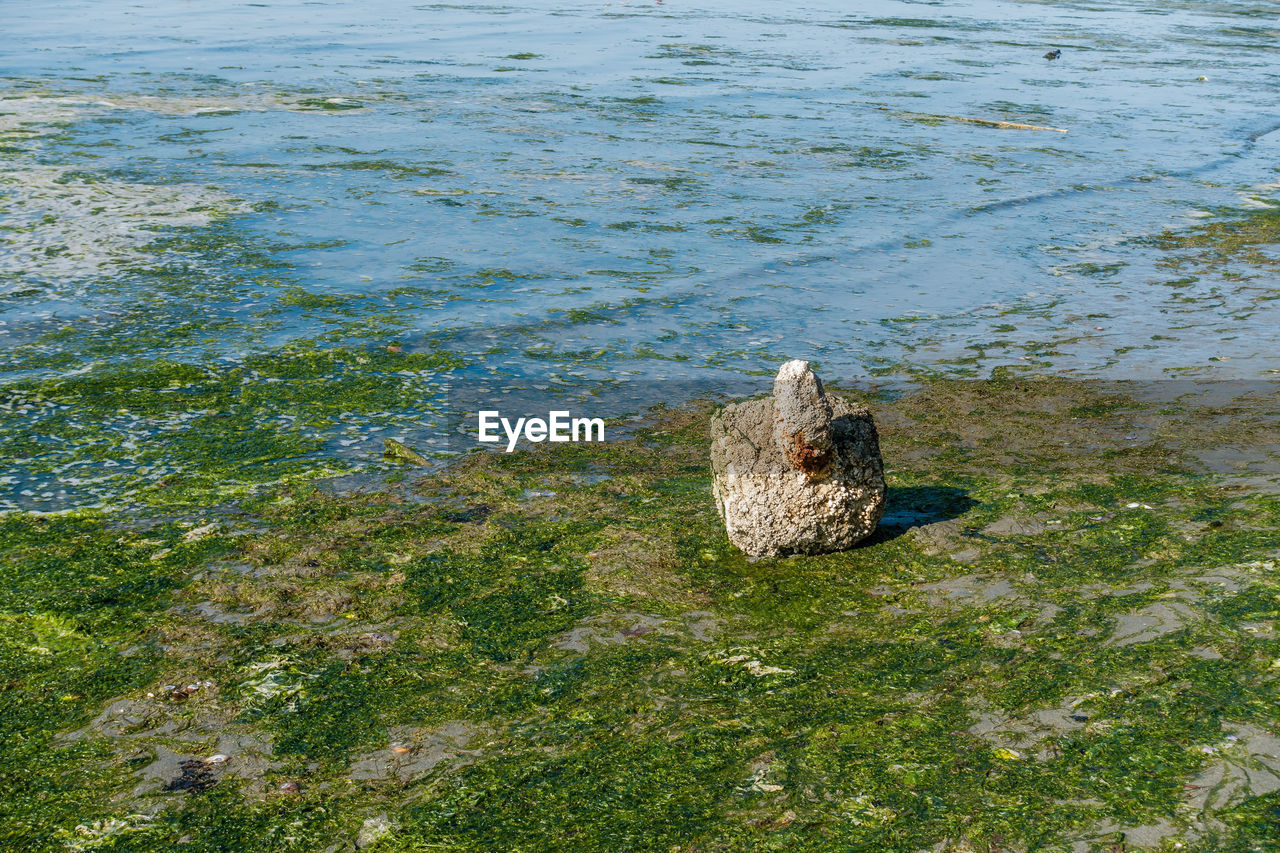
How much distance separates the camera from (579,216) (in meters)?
11.8

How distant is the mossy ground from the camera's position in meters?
3.67

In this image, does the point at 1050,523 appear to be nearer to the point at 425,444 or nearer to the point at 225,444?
the point at 425,444

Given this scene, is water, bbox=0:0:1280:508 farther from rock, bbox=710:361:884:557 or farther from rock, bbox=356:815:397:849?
rock, bbox=356:815:397:849

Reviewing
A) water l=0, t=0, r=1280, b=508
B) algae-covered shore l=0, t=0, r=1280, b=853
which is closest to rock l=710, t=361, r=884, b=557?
algae-covered shore l=0, t=0, r=1280, b=853

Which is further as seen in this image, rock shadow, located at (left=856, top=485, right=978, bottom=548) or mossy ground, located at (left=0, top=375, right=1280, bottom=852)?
rock shadow, located at (left=856, top=485, right=978, bottom=548)

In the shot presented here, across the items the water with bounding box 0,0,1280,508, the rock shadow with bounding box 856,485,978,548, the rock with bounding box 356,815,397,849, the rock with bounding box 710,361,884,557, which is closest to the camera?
the rock with bounding box 356,815,397,849

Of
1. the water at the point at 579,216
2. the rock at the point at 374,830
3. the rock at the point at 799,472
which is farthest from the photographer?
the water at the point at 579,216

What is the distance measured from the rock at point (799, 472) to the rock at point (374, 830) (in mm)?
2264

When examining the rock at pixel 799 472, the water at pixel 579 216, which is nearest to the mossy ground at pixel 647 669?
the rock at pixel 799 472

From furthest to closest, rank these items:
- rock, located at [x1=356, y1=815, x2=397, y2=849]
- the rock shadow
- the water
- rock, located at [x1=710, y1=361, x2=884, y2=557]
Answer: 1. the water
2. the rock shadow
3. rock, located at [x1=710, y1=361, x2=884, y2=557]
4. rock, located at [x1=356, y1=815, x2=397, y2=849]

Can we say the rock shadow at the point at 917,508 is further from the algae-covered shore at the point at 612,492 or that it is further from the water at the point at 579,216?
the water at the point at 579,216

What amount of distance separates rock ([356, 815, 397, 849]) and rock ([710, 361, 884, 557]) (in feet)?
7.43

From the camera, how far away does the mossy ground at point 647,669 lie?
12.0ft

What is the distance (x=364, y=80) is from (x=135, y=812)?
650 inches
